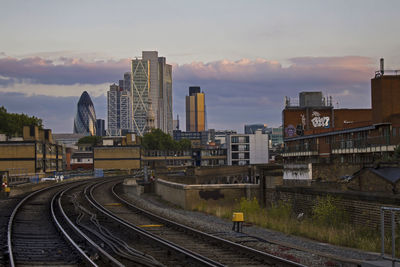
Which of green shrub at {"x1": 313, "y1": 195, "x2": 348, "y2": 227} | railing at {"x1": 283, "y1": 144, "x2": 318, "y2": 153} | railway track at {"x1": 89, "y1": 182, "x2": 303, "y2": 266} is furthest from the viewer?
railing at {"x1": 283, "y1": 144, "x2": 318, "y2": 153}

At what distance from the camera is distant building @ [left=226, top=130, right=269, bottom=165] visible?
15350 centimetres

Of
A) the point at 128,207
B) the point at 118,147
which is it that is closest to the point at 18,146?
the point at 118,147

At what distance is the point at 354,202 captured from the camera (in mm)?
19859

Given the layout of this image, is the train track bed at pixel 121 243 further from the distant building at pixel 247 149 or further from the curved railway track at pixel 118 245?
the distant building at pixel 247 149

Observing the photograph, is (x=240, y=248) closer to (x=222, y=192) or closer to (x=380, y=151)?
(x=222, y=192)

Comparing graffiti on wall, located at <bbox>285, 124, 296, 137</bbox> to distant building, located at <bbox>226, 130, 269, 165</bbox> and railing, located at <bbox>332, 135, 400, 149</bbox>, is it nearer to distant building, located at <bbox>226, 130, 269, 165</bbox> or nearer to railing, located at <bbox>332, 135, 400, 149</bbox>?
railing, located at <bbox>332, 135, 400, 149</bbox>

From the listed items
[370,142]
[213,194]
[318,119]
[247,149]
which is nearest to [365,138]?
[370,142]

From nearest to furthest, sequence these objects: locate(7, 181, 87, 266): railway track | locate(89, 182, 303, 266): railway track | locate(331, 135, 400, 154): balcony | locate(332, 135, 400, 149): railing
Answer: locate(89, 182, 303, 266): railway track
locate(7, 181, 87, 266): railway track
locate(331, 135, 400, 154): balcony
locate(332, 135, 400, 149): railing

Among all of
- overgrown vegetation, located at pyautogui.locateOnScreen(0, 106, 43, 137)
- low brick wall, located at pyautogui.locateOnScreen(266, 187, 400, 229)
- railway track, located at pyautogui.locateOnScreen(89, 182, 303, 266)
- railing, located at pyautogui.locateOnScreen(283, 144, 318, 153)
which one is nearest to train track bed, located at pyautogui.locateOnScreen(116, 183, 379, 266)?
railway track, located at pyautogui.locateOnScreen(89, 182, 303, 266)

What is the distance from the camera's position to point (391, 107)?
196 feet

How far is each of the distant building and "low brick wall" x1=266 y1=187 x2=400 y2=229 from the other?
418 feet

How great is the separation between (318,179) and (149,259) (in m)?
19.0

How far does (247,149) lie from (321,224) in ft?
440

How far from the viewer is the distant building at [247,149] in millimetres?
153500
